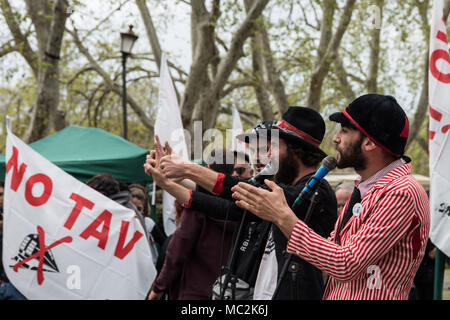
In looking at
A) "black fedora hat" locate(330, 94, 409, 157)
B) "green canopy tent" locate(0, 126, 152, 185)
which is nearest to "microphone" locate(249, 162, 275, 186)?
"black fedora hat" locate(330, 94, 409, 157)

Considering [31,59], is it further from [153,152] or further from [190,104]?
[153,152]

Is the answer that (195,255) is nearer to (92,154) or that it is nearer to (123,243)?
(123,243)

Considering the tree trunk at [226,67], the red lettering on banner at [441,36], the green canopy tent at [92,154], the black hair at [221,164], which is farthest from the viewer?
the tree trunk at [226,67]

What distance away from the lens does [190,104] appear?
33.0 ft

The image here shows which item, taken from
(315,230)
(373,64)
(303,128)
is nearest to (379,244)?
(315,230)

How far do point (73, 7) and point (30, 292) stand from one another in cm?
587

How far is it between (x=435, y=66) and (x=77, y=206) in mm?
3401

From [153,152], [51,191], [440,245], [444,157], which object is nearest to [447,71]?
[444,157]

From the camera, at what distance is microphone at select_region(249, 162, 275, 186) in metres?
2.69

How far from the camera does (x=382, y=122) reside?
2.09 metres

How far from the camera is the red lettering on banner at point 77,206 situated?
4320mm

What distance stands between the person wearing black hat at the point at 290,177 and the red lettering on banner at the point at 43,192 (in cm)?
154

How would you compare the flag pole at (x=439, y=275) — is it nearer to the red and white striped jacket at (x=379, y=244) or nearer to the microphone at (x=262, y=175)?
the microphone at (x=262, y=175)

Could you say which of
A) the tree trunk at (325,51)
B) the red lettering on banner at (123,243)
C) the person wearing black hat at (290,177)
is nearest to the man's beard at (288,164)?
the person wearing black hat at (290,177)
